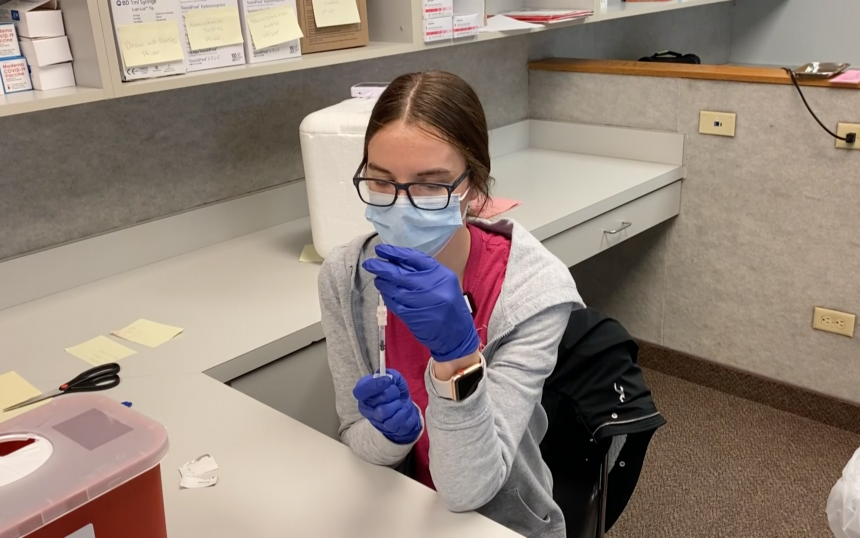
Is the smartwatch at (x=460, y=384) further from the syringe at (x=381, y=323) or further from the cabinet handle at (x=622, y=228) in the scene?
the cabinet handle at (x=622, y=228)

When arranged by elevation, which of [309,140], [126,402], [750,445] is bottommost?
[750,445]

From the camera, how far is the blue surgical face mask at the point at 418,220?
Answer: 107 cm

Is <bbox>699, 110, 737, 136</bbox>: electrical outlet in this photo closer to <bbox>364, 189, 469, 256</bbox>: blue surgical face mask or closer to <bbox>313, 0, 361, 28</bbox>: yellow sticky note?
<bbox>313, 0, 361, 28</bbox>: yellow sticky note

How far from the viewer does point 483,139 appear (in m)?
1.15

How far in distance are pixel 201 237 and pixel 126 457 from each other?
127 cm

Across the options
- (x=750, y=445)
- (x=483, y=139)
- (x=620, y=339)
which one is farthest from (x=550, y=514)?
(x=750, y=445)

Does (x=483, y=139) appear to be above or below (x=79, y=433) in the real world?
above

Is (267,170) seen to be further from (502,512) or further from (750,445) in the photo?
(750,445)

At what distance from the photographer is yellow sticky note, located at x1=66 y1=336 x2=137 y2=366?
134 centimetres

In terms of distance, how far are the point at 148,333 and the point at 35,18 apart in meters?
0.61

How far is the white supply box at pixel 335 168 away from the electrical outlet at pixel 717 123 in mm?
1150

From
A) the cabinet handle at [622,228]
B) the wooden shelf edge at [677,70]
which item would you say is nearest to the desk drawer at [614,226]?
the cabinet handle at [622,228]

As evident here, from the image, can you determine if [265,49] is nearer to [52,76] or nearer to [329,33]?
[329,33]

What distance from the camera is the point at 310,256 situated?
1794mm
